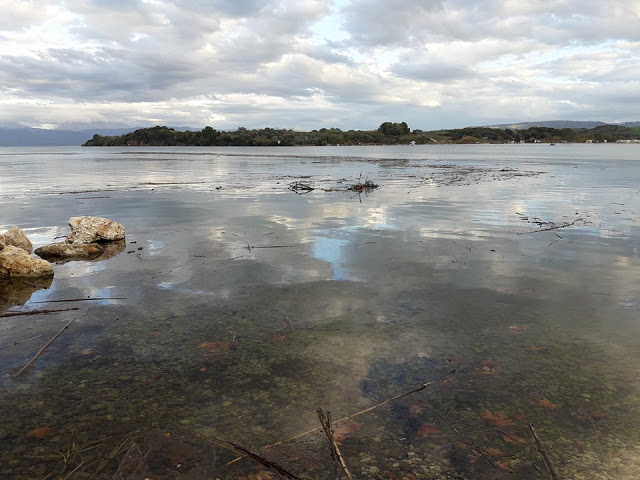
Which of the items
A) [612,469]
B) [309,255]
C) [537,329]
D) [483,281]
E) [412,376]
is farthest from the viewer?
[309,255]

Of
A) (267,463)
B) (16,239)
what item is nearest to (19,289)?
(16,239)

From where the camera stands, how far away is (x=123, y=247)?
47.5 feet

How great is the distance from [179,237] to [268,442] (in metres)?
12.0

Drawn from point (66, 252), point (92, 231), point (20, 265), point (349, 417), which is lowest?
point (349, 417)

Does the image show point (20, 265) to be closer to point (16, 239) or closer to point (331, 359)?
point (16, 239)

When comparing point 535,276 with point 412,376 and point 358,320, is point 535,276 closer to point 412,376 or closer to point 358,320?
point 358,320

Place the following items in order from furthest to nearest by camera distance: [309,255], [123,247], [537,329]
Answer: [123,247] → [309,255] → [537,329]

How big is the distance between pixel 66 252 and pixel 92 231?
1.65 meters

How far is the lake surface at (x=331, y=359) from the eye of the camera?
4.69 metres

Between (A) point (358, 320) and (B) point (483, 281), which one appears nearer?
(A) point (358, 320)

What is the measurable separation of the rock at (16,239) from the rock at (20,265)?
5.94 feet

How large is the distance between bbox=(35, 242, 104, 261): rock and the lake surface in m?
1.05

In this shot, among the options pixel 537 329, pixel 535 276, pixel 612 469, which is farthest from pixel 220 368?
pixel 535 276

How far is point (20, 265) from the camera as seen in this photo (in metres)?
11.0
